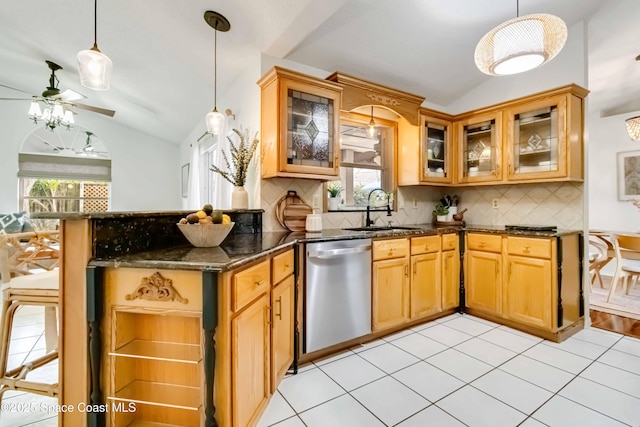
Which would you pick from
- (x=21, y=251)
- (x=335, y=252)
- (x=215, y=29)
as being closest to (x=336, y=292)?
(x=335, y=252)

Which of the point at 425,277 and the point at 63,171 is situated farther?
the point at 63,171

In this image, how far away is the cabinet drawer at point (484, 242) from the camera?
2.75m

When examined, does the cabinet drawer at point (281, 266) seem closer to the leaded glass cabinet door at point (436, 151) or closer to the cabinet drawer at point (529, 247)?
the leaded glass cabinet door at point (436, 151)

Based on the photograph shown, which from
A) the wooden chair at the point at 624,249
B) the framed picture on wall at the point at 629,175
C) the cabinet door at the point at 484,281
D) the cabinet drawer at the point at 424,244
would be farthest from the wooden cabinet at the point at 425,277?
the framed picture on wall at the point at 629,175

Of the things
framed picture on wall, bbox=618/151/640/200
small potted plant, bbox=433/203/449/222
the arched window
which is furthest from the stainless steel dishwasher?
the arched window

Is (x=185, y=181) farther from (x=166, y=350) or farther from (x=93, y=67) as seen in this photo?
(x=166, y=350)

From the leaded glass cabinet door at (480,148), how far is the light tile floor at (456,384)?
1646mm

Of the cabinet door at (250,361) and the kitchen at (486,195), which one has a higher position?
the kitchen at (486,195)

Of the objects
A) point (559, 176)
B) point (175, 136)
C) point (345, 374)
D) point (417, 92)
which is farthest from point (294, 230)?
point (175, 136)

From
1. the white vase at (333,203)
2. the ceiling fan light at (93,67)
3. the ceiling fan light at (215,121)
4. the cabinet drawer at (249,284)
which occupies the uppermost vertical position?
the ceiling fan light at (93,67)

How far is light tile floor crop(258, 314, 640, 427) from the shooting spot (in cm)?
153

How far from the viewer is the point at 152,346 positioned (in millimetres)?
1355

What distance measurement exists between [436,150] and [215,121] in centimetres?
240

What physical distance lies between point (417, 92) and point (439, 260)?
1966 mm
